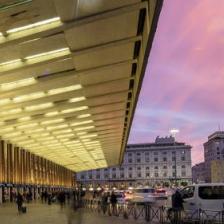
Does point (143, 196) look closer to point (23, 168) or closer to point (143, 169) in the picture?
point (23, 168)

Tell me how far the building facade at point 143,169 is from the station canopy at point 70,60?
122 meters

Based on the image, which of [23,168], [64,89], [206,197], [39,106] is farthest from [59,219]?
[23,168]

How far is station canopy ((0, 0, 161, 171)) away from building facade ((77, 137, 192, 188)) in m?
122

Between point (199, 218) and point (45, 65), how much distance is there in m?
11.8

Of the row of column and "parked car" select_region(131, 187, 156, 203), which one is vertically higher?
the row of column

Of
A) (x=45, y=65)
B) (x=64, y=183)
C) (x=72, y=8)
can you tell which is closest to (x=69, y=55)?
(x=45, y=65)

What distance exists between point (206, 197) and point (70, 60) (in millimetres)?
9892

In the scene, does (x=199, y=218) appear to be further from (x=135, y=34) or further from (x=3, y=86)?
(x=3, y=86)

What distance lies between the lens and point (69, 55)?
82.2 feet

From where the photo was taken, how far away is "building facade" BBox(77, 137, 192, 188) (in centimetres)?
16888

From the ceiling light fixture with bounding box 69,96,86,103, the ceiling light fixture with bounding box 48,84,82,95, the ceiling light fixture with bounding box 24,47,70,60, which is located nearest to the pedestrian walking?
the ceiling light fixture with bounding box 24,47,70,60

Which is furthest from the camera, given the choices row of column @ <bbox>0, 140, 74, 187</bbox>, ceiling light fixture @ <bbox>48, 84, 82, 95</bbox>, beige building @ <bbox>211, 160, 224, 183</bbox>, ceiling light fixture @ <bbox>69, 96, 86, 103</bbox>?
→ row of column @ <bbox>0, 140, 74, 187</bbox>

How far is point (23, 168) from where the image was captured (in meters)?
58.7

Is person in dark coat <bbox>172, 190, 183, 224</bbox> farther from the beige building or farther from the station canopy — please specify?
the beige building
